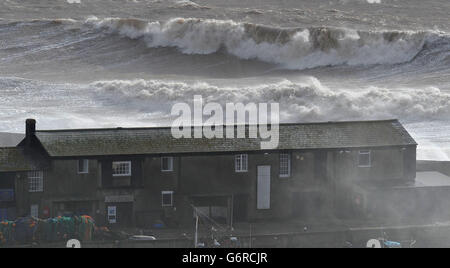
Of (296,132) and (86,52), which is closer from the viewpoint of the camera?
(296,132)

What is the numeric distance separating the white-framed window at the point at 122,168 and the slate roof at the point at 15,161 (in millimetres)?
3521

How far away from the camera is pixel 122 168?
48469 mm

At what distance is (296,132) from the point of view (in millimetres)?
50500

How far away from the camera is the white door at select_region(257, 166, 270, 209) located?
49375mm

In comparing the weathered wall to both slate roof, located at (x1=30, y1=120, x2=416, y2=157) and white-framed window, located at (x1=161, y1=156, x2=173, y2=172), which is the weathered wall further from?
slate roof, located at (x1=30, y1=120, x2=416, y2=157)

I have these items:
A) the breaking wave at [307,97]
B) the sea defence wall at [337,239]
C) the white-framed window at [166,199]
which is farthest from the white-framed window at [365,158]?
the breaking wave at [307,97]

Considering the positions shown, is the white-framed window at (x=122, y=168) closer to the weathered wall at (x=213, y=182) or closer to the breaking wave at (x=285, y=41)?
the weathered wall at (x=213, y=182)

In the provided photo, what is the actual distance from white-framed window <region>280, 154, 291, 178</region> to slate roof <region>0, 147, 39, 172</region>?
11.1 meters

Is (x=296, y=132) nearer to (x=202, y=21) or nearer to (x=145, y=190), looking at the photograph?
(x=145, y=190)

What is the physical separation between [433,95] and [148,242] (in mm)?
39331

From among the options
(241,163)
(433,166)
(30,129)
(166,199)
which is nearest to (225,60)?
(433,166)

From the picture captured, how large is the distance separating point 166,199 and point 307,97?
31493 mm

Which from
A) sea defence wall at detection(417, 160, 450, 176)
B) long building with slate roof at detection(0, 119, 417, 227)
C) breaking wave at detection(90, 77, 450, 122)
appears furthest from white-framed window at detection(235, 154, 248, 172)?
breaking wave at detection(90, 77, 450, 122)
